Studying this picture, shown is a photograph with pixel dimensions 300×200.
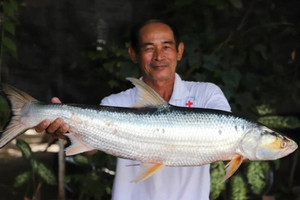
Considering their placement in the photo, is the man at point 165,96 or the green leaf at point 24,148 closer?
the man at point 165,96

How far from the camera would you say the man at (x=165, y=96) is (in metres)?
2.83

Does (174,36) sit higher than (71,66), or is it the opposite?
(174,36)

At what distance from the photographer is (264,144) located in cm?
250

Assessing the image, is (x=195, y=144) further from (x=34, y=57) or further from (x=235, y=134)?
(x=34, y=57)

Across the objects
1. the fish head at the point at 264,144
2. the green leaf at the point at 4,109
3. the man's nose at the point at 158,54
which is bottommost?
the green leaf at the point at 4,109

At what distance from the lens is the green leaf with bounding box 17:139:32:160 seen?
4479 mm

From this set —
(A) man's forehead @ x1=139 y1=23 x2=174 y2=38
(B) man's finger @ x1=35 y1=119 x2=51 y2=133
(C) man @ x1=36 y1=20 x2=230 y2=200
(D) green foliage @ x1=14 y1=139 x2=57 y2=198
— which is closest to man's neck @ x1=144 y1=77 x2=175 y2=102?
(C) man @ x1=36 y1=20 x2=230 y2=200

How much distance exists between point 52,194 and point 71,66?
→ 4.74 feet

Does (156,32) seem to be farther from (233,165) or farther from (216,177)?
(216,177)

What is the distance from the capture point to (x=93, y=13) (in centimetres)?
527

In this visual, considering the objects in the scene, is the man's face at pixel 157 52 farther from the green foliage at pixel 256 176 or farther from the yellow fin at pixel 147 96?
the green foliage at pixel 256 176

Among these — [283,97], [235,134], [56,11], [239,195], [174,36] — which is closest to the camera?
[235,134]

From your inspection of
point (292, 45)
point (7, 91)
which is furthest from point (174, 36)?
point (292, 45)

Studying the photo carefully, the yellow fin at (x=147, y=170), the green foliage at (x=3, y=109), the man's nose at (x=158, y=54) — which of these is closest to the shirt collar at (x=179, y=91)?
the man's nose at (x=158, y=54)
